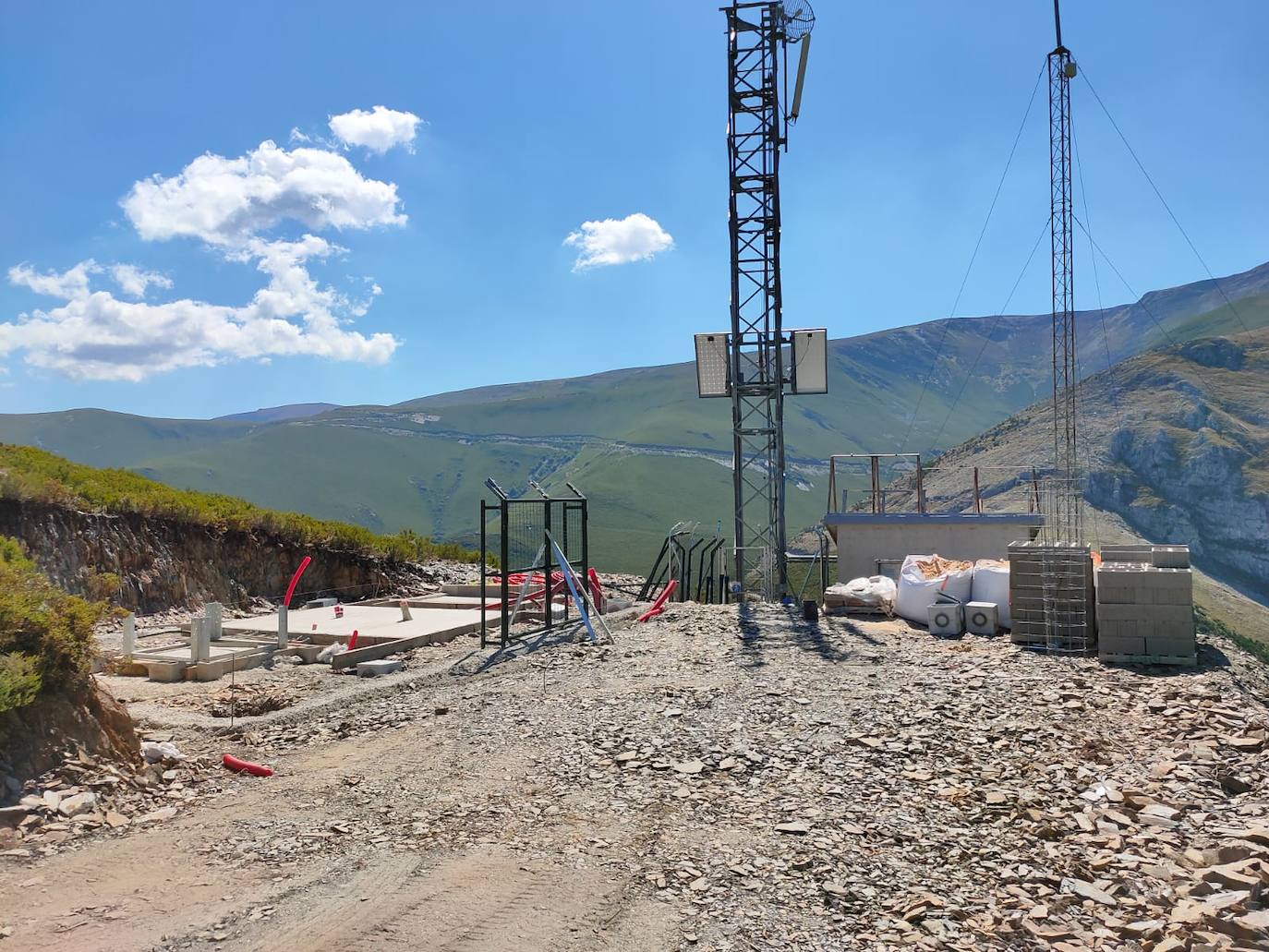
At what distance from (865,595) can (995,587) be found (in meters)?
2.80

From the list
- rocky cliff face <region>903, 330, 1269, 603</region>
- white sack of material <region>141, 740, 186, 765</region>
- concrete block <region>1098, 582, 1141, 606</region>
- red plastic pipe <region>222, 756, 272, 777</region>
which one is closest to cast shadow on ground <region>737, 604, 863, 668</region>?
concrete block <region>1098, 582, 1141, 606</region>

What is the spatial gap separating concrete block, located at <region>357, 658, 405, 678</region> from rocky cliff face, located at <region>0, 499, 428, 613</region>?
8.16 metres

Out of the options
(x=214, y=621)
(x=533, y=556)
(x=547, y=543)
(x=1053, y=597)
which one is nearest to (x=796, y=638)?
(x=1053, y=597)

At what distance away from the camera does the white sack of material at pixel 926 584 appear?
1559cm

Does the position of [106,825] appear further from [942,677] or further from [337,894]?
[942,677]

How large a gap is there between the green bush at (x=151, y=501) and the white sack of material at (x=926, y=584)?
15.2 metres

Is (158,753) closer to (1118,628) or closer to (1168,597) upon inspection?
(1118,628)

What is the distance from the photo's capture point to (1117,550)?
1481cm

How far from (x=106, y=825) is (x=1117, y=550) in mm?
14854

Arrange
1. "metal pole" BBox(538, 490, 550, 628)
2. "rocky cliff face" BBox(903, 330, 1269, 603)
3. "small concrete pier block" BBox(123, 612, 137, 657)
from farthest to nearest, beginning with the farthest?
1. "rocky cliff face" BBox(903, 330, 1269, 603)
2. "metal pole" BBox(538, 490, 550, 628)
3. "small concrete pier block" BBox(123, 612, 137, 657)

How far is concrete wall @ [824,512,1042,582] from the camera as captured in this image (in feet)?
69.4

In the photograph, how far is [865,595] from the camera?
17281 mm

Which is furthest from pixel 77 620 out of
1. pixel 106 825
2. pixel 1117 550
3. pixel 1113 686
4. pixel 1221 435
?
pixel 1221 435

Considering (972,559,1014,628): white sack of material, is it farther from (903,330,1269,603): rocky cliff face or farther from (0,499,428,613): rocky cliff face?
(903,330,1269,603): rocky cliff face
